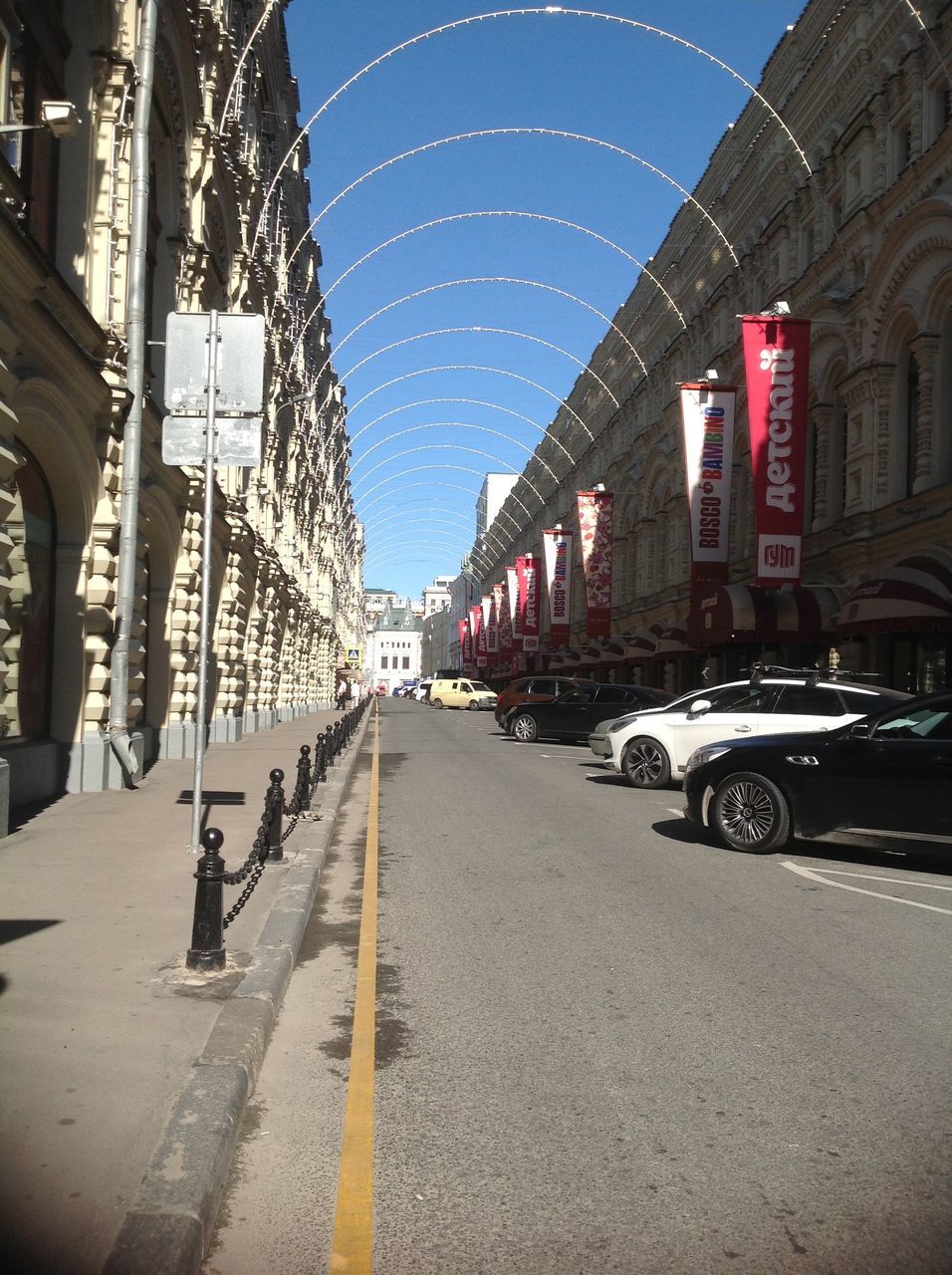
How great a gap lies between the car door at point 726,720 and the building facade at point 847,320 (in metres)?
4.26

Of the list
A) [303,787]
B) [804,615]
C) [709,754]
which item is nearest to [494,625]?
[804,615]

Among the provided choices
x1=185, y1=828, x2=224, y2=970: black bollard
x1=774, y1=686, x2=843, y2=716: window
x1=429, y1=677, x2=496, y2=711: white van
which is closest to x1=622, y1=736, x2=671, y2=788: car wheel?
x1=774, y1=686, x2=843, y2=716: window

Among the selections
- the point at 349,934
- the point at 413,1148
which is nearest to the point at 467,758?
the point at 349,934

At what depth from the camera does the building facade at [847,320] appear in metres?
21.5

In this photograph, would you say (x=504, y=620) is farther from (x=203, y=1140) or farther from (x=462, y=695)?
(x=203, y=1140)

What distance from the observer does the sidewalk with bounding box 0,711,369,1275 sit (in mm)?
3355

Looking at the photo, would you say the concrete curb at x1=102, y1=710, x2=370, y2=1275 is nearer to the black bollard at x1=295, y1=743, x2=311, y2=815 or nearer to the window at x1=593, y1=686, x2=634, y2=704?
the black bollard at x1=295, y1=743, x2=311, y2=815

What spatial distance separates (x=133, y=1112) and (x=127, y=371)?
39.1ft

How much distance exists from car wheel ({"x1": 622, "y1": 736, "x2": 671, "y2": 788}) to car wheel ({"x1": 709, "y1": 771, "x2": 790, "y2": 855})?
20.4ft

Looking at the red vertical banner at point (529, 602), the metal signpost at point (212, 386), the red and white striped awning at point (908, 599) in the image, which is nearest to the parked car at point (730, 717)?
the red and white striped awning at point (908, 599)

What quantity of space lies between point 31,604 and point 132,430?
2.47m

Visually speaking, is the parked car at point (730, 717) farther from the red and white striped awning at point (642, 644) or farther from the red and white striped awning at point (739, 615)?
the red and white striped awning at point (642, 644)

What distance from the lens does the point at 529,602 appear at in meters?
61.7

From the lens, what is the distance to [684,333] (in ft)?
133
